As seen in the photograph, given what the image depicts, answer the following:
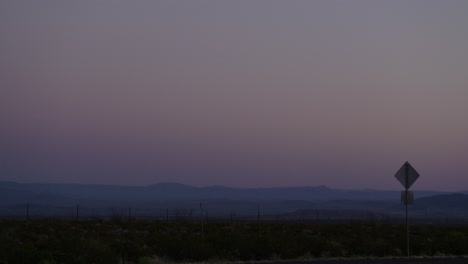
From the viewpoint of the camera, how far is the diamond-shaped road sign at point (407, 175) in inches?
1291

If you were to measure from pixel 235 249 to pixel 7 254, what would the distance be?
10.7m

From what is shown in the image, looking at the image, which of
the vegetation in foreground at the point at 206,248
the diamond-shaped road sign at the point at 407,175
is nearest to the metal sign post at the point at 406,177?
the diamond-shaped road sign at the point at 407,175

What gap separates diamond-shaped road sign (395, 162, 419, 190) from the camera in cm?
3278

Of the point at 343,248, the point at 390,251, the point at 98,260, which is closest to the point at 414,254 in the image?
the point at 390,251

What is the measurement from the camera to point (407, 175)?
108ft

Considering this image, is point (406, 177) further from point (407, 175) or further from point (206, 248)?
point (206, 248)

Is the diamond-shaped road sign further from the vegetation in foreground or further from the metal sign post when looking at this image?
the vegetation in foreground

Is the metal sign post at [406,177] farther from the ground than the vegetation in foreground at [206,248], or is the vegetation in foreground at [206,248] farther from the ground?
the metal sign post at [406,177]

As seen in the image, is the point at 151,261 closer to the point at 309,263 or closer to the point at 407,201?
the point at 309,263

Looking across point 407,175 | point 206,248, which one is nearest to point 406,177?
point 407,175

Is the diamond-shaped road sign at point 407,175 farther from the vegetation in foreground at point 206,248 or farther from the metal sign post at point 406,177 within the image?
the vegetation in foreground at point 206,248

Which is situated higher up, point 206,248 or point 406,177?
point 406,177

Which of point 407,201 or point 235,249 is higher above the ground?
point 407,201

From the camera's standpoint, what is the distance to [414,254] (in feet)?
120
